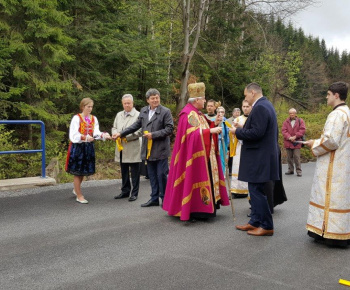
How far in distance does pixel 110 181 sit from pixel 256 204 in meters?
4.90

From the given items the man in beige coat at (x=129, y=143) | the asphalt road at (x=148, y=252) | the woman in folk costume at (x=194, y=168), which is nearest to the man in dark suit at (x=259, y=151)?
the asphalt road at (x=148, y=252)

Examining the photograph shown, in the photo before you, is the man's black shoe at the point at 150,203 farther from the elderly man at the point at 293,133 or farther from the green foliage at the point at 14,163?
the elderly man at the point at 293,133

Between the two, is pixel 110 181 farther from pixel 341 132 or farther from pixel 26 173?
pixel 341 132

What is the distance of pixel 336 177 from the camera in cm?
480

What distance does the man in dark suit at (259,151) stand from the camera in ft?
16.7

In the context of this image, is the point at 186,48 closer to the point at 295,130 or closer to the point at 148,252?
the point at 295,130

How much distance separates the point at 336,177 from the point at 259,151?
101 cm

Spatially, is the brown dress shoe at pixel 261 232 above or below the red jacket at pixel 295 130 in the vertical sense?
below

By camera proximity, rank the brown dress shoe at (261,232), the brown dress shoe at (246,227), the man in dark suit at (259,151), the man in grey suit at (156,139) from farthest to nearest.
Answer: the man in grey suit at (156,139) < the brown dress shoe at (246,227) < the brown dress shoe at (261,232) < the man in dark suit at (259,151)

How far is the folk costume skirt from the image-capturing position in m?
6.87

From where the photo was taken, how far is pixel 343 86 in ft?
15.9

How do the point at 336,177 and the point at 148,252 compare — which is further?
the point at 336,177

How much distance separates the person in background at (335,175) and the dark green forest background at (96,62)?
6681mm

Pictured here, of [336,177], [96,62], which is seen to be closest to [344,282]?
[336,177]
